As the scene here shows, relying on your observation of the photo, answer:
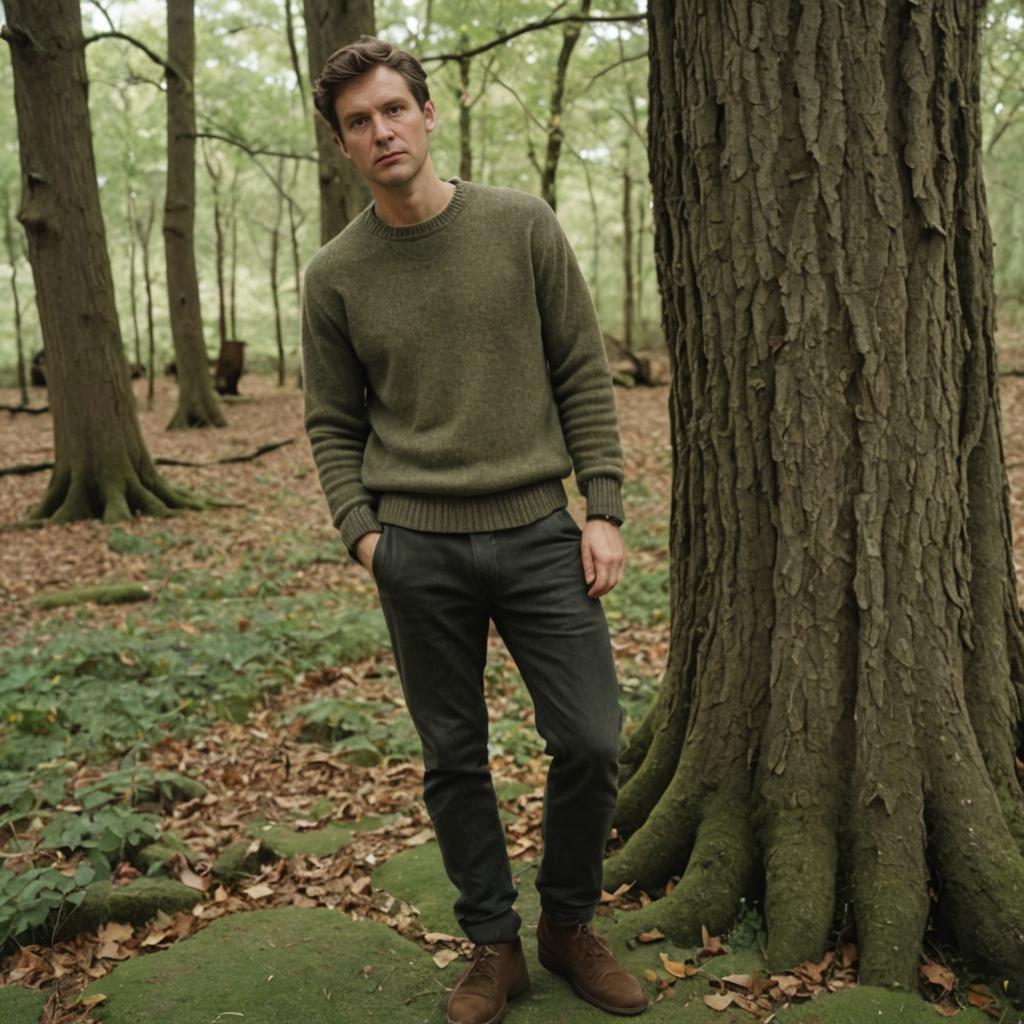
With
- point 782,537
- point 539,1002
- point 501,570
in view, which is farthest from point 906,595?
point 539,1002

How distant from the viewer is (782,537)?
9.62 ft

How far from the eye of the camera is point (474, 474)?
2.55 metres

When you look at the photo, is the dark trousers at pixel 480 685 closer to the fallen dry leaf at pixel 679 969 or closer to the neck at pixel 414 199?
the fallen dry leaf at pixel 679 969

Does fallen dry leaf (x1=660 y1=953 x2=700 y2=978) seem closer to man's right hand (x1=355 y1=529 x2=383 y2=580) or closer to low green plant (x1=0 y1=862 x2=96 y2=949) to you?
man's right hand (x1=355 y1=529 x2=383 y2=580)

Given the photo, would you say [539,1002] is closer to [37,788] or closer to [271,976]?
[271,976]

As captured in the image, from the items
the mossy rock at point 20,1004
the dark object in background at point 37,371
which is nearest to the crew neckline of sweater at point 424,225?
the mossy rock at point 20,1004

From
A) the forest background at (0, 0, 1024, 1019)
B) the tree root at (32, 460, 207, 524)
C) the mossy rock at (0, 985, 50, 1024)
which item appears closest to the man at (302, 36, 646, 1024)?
the forest background at (0, 0, 1024, 1019)

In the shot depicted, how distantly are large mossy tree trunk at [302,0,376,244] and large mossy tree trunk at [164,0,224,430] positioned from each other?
19.3 feet

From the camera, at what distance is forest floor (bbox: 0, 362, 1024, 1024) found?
113 inches

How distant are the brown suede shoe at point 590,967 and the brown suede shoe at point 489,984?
99 millimetres

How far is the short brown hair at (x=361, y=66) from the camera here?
8.22ft

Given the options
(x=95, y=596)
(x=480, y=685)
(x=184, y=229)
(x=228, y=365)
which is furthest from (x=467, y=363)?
(x=228, y=365)

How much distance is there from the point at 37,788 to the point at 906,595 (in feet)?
12.0

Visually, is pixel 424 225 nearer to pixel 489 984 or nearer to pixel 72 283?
pixel 489 984
